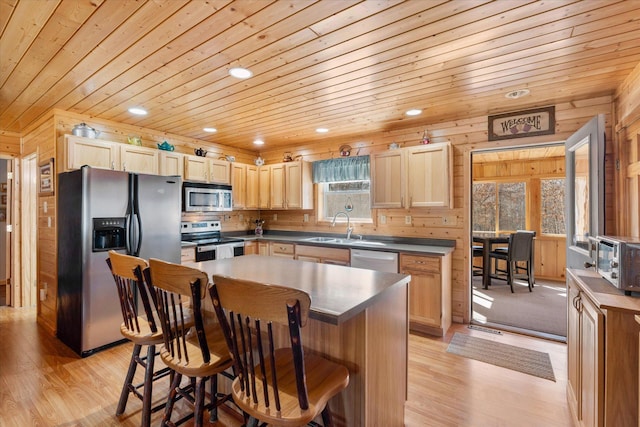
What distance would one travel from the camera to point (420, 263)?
3.33 meters

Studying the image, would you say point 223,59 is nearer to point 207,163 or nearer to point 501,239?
point 207,163

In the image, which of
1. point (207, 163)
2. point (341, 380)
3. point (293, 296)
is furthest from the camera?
point (207, 163)

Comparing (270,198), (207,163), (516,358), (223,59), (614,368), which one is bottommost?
(516,358)

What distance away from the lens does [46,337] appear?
3.24m

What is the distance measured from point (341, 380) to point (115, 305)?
2672mm

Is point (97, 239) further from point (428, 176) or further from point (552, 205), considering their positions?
point (552, 205)

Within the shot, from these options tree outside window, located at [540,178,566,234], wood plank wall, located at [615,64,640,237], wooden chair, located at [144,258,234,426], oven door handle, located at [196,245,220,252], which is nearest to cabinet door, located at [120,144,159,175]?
oven door handle, located at [196,245,220,252]

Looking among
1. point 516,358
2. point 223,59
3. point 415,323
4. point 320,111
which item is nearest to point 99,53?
point 223,59

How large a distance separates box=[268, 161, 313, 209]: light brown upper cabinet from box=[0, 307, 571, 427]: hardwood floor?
2504mm

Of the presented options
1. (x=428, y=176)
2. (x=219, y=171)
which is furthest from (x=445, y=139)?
(x=219, y=171)

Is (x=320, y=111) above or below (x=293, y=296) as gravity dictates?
above

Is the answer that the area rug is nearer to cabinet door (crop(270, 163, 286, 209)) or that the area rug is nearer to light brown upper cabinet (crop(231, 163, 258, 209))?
cabinet door (crop(270, 163, 286, 209))

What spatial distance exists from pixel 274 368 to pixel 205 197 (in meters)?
3.55

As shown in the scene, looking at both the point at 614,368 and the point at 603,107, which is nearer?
Answer: the point at 614,368
